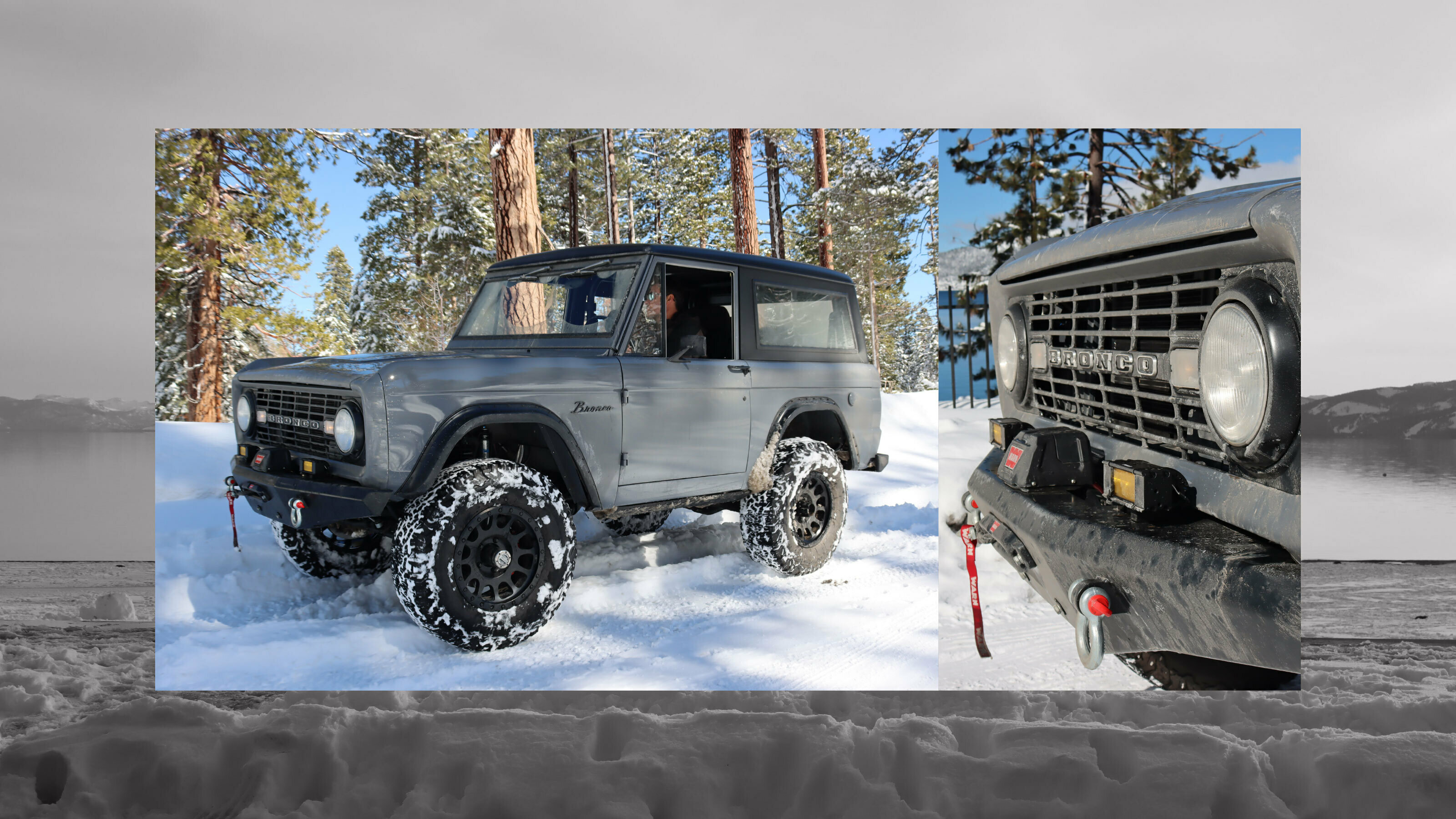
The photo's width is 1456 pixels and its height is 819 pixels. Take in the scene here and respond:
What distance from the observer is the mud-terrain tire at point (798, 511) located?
14.3 ft

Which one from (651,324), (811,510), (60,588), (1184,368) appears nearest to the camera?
(1184,368)

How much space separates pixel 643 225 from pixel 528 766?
2701 mm

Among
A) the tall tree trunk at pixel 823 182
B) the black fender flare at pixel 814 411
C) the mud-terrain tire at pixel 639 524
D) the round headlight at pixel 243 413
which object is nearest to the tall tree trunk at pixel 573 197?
the tall tree trunk at pixel 823 182

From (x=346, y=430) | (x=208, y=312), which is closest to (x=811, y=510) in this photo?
(x=346, y=430)

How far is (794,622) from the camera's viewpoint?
13.3 feet

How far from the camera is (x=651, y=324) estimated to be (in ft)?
13.2

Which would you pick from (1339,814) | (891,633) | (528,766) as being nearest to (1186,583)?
(1339,814)

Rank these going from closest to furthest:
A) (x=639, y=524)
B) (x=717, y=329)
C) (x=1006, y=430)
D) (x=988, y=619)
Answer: (x=1006, y=430) → (x=988, y=619) → (x=717, y=329) → (x=639, y=524)

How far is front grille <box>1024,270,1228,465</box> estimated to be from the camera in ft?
8.02

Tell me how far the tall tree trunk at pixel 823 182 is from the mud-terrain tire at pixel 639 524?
5.50 feet

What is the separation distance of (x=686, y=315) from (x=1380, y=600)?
469 cm

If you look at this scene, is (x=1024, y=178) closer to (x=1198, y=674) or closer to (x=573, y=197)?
(x=1198, y=674)

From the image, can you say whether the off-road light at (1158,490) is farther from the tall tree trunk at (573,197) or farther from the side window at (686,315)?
the tall tree trunk at (573,197)

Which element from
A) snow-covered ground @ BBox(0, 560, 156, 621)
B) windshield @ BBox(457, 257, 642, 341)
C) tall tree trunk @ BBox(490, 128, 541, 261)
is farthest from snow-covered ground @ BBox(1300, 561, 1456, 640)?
snow-covered ground @ BBox(0, 560, 156, 621)
